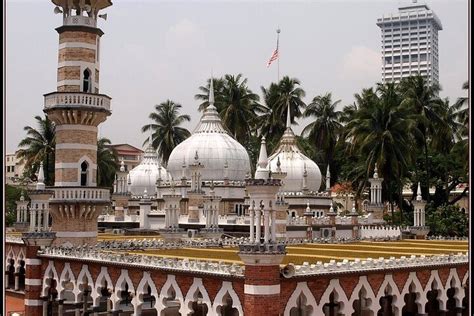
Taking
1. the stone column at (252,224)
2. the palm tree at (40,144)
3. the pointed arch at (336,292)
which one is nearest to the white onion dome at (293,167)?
the palm tree at (40,144)

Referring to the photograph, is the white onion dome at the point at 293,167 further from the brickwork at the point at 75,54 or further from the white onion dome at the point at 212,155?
the brickwork at the point at 75,54

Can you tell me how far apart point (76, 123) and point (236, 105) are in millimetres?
42127

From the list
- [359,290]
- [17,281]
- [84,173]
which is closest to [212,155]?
[17,281]

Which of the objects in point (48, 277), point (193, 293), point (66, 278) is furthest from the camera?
point (48, 277)

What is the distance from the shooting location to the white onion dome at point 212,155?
51594 mm

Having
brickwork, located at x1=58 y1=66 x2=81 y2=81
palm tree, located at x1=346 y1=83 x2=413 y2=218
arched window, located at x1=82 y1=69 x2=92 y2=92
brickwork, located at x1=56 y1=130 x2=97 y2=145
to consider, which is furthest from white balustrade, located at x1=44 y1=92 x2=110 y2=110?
palm tree, located at x1=346 y1=83 x2=413 y2=218

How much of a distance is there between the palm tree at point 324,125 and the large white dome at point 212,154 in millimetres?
18835

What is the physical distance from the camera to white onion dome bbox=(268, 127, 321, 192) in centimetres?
5344

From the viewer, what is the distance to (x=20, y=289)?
3638cm

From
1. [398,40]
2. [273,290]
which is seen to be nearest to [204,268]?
[273,290]

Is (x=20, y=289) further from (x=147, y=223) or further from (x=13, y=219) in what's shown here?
(x=13, y=219)

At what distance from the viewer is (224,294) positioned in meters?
20.2

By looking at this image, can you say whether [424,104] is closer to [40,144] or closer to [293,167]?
[293,167]

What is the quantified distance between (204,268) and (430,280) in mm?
8086
